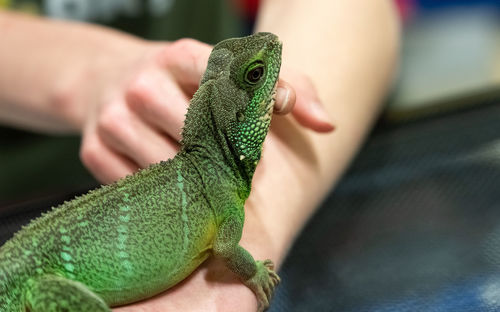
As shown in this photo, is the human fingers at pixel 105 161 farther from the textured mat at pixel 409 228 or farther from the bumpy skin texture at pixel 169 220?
the bumpy skin texture at pixel 169 220

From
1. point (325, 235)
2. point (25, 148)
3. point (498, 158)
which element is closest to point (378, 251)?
point (325, 235)

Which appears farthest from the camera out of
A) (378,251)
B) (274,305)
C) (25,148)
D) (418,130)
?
(25,148)

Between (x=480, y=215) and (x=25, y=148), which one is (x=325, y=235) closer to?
(x=480, y=215)

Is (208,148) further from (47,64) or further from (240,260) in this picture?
(47,64)

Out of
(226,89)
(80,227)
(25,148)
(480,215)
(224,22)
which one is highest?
(226,89)

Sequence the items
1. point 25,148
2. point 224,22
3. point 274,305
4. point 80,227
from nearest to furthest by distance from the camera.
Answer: point 80,227 < point 274,305 < point 25,148 < point 224,22

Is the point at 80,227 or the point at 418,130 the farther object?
the point at 418,130
